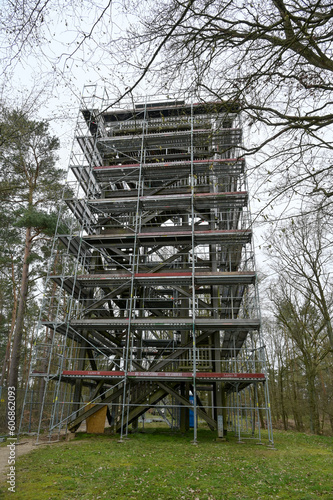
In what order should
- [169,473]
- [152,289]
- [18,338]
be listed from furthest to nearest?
[152,289]
[18,338]
[169,473]

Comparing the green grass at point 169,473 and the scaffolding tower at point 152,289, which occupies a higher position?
the scaffolding tower at point 152,289

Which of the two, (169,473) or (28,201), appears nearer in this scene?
(169,473)

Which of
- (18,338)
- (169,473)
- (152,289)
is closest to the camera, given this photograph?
(169,473)

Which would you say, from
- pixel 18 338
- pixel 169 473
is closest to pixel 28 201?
pixel 18 338

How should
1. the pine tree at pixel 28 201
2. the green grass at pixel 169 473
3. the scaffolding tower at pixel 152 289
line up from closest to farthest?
the green grass at pixel 169 473, the scaffolding tower at pixel 152 289, the pine tree at pixel 28 201

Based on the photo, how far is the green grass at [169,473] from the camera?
5.39 metres

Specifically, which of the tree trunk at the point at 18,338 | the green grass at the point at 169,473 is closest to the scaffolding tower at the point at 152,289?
the tree trunk at the point at 18,338

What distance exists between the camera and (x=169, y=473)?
6496 millimetres

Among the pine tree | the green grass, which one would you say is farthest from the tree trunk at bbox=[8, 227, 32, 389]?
the green grass

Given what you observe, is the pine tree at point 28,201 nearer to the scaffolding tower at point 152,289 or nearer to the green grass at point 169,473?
the scaffolding tower at point 152,289

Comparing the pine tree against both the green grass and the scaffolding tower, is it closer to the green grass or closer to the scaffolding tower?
the scaffolding tower

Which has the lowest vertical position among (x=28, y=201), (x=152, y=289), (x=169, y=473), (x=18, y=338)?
(x=169, y=473)

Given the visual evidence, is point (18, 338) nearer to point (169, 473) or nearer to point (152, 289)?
point (152, 289)

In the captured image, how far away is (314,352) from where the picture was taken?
18.8 meters
